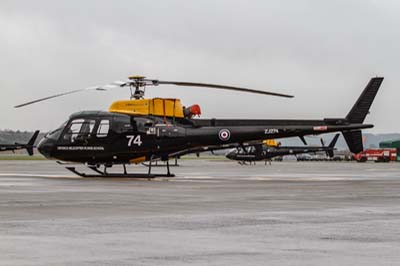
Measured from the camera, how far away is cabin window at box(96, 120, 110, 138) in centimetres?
3922

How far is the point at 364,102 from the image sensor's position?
3925 cm

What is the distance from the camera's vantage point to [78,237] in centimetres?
1352

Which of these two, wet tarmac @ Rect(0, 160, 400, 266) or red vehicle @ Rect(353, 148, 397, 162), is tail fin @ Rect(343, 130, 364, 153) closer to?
wet tarmac @ Rect(0, 160, 400, 266)

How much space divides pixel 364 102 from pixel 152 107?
9.39m

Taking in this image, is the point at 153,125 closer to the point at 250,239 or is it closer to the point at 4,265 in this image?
the point at 250,239

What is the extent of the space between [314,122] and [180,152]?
6.15 metres

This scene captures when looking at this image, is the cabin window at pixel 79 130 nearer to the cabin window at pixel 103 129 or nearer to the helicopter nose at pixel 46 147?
the cabin window at pixel 103 129

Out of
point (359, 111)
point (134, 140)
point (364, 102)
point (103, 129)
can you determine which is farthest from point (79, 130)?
point (364, 102)

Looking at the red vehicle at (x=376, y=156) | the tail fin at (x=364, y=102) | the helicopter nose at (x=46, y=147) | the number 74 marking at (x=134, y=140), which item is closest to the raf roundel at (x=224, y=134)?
the number 74 marking at (x=134, y=140)

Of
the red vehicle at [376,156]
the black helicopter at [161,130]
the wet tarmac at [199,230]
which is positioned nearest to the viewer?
the wet tarmac at [199,230]

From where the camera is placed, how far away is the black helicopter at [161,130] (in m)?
38.7

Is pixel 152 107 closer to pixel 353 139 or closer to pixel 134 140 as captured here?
pixel 134 140

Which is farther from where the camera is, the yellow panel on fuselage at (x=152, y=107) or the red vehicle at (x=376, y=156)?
the red vehicle at (x=376, y=156)

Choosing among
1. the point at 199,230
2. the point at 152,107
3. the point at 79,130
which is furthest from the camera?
the point at 79,130
